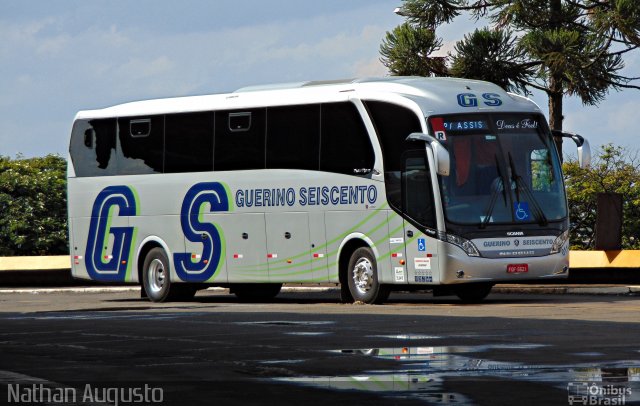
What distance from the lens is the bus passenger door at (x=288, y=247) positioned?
2719 cm

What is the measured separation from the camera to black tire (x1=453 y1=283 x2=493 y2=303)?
86.8ft

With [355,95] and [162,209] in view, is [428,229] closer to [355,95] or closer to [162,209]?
[355,95]

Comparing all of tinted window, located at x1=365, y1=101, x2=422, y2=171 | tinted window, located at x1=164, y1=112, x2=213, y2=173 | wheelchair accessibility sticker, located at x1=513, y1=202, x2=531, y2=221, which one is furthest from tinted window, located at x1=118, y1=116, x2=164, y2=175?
wheelchair accessibility sticker, located at x1=513, y1=202, x2=531, y2=221

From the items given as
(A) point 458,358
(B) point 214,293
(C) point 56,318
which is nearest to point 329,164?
(C) point 56,318

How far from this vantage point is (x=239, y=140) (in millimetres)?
28172

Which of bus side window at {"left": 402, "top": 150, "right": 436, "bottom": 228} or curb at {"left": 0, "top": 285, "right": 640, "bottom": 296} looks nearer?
bus side window at {"left": 402, "top": 150, "right": 436, "bottom": 228}

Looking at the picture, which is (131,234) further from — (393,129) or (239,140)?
(393,129)

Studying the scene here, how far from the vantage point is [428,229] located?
2478 cm

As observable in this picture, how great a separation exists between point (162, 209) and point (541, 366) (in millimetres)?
18550

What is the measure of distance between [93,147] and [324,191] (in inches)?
247

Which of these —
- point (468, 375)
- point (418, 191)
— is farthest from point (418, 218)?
point (468, 375)

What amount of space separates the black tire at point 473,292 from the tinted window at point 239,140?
13.7 feet

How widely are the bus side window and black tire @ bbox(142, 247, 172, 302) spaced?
6535 mm

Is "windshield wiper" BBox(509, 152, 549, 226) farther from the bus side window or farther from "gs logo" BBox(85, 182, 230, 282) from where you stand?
"gs logo" BBox(85, 182, 230, 282)
